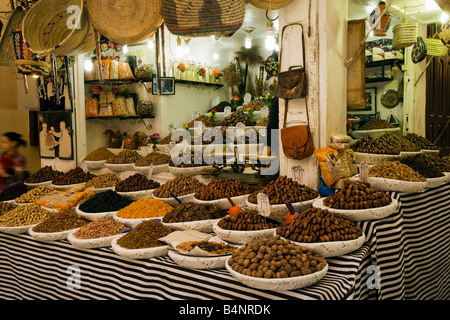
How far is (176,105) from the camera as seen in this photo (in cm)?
598

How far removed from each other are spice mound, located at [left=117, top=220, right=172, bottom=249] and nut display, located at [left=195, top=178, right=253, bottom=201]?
1.86 feet

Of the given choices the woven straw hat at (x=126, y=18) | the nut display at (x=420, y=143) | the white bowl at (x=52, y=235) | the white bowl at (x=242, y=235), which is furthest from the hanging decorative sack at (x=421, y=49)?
the white bowl at (x=52, y=235)

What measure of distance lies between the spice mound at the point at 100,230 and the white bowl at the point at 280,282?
45.6 inches

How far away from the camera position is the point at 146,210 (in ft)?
9.27

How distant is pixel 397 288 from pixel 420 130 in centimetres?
496

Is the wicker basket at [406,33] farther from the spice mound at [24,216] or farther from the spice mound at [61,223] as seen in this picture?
the spice mound at [24,216]

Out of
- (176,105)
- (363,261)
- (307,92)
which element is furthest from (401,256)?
(176,105)

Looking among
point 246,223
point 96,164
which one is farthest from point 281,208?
point 96,164

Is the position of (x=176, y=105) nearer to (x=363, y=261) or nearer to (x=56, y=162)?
(x=56, y=162)

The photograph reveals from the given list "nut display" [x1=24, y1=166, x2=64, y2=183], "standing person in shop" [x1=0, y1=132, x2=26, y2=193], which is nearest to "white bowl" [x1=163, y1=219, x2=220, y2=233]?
"standing person in shop" [x1=0, y1=132, x2=26, y2=193]

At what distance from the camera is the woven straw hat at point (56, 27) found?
10.0 feet

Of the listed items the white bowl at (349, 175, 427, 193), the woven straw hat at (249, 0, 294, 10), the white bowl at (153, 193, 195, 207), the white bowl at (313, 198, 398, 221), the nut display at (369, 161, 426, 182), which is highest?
the woven straw hat at (249, 0, 294, 10)

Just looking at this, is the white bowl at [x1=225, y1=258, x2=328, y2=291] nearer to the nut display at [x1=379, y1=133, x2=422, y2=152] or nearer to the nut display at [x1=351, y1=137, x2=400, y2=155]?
the nut display at [x1=351, y1=137, x2=400, y2=155]

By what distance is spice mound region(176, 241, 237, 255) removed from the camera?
2.07 m
